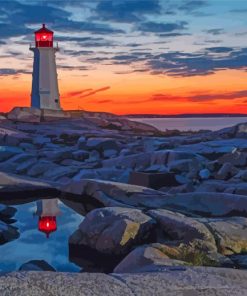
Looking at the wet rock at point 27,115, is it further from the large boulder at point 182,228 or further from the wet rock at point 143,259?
the wet rock at point 143,259

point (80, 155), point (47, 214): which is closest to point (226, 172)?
point (47, 214)

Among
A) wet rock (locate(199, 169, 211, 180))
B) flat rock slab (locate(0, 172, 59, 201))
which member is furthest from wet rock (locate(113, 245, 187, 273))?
flat rock slab (locate(0, 172, 59, 201))

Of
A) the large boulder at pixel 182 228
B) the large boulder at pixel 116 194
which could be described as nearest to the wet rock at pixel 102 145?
the large boulder at pixel 116 194

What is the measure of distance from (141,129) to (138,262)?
48069 mm

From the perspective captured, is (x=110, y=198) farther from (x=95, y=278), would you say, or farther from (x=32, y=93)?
(x=32, y=93)

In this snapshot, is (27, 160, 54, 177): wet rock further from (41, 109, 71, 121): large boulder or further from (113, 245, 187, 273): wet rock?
(41, 109, 71, 121): large boulder

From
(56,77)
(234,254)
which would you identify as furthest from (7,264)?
(56,77)

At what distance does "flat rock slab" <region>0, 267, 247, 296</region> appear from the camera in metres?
5.79

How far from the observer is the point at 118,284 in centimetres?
614

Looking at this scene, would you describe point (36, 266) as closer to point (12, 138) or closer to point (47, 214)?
point (47, 214)

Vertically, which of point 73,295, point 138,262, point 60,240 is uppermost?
point 73,295

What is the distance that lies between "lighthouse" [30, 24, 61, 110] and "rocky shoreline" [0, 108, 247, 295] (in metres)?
11.4

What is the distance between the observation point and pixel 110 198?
1947cm

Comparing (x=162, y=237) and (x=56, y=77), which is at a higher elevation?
(x=56, y=77)
